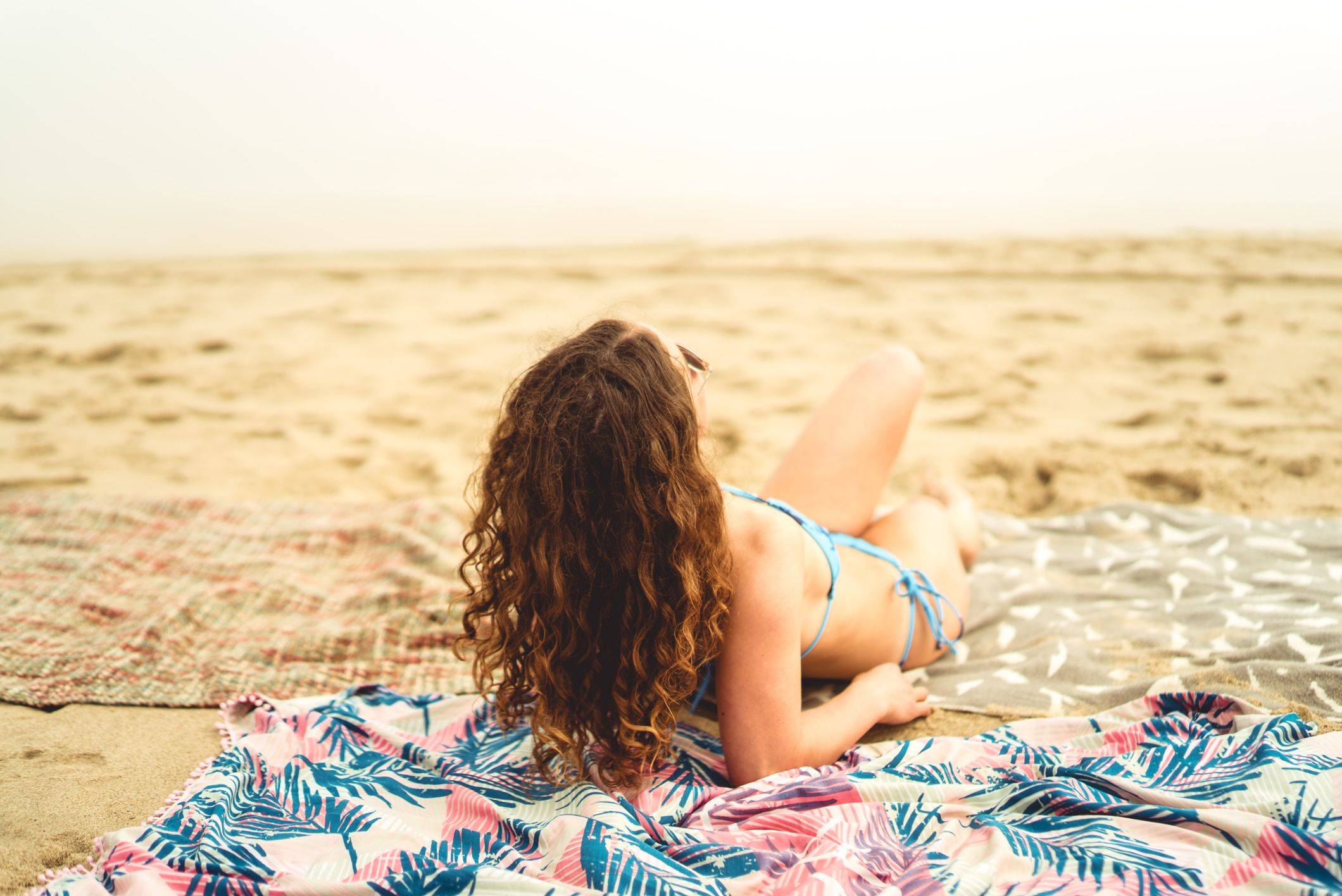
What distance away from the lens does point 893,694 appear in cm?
199

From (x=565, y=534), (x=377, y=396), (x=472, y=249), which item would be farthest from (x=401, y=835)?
(x=472, y=249)

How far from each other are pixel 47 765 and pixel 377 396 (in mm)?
3098

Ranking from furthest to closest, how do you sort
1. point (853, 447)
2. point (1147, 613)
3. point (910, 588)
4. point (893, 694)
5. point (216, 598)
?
point (216, 598) → point (1147, 613) → point (853, 447) → point (910, 588) → point (893, 694)

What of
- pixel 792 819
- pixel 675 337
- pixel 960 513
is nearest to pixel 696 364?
pixel 792 819

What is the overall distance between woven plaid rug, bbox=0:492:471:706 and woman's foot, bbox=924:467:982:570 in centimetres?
151

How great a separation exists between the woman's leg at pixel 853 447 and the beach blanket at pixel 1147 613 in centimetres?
48

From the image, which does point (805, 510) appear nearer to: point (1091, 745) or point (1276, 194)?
point (1091, 745)

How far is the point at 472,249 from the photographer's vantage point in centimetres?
823

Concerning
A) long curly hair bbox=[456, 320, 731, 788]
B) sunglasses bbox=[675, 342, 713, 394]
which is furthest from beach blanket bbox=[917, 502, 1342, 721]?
sunglasses bbox=[675, 342, 713, 394]

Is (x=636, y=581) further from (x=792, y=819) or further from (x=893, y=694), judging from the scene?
(x=893, y=694)

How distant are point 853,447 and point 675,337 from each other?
137 inches

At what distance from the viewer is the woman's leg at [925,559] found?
7.38 feet

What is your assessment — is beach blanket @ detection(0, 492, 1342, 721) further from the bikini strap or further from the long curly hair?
the long curly hair

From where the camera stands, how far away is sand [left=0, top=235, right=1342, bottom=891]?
330 cm
